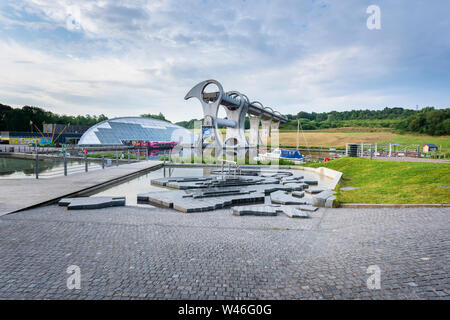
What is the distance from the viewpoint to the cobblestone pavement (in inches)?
119

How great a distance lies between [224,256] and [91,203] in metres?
4.91

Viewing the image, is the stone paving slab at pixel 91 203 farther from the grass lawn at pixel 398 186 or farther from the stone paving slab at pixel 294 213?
the grass lawn at pixel 398 186

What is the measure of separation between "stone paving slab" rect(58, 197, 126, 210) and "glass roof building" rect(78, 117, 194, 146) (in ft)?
155

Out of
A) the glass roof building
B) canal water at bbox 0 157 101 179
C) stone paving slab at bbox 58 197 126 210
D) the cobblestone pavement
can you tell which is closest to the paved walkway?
stone paving slab at bbox 58 197 126 210

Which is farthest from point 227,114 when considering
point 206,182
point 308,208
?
point 308,208

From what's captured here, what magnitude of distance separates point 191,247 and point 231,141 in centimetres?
3555

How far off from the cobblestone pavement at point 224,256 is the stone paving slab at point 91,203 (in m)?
0.71

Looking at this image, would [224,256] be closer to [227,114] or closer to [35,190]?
[35,190]

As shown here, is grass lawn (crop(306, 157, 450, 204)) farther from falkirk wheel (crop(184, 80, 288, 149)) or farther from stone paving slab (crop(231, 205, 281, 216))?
falkirk wheel (crop(184, 80, 288, 149))

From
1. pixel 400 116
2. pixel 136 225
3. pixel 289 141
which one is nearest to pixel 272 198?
pixel 136 225

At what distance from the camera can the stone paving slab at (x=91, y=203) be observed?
708 centimetres

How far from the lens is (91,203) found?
23.8 feet
